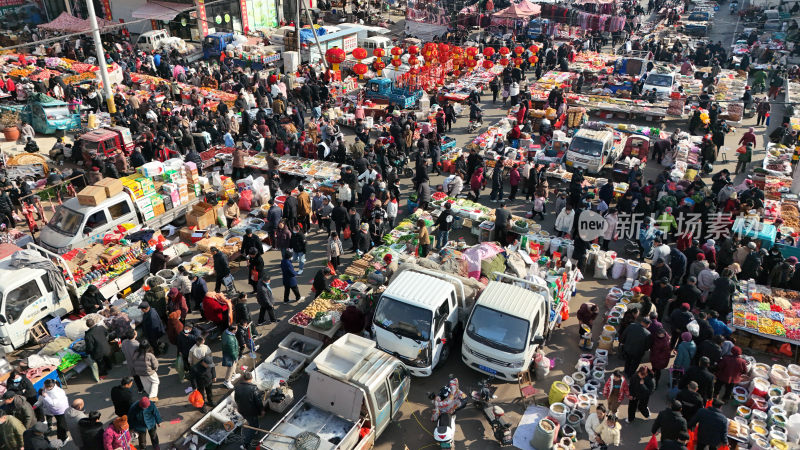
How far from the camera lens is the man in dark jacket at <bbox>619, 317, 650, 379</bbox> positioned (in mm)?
11203

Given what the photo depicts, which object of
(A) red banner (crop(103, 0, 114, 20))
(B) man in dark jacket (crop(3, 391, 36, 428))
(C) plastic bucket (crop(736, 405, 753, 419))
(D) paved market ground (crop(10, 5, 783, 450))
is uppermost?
(A) red banner (crop(103, 0, 114, 20))

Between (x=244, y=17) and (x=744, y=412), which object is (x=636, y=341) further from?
(x=244, y=17)

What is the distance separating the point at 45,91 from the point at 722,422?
2913 cm

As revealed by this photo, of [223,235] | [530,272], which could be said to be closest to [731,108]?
[530,272]

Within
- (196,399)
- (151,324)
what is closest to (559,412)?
(196,399)

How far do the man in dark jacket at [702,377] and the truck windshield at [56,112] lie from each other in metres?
24.6

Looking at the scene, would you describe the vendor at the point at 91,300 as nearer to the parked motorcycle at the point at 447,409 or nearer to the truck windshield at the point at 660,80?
the parked motorcycle at the point at 447,409

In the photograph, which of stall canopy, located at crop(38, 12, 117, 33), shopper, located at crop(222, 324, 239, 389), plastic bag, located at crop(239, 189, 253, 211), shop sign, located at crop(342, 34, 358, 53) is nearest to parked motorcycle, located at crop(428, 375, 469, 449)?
shopper, located at crop(222, 324, 239, 389)

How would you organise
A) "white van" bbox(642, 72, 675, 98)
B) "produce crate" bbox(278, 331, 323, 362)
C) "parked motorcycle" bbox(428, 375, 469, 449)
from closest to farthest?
"parked motorcycle" bbox(428, 375, 469, 449), "produce crate" bbox(278, 331, 323, 362), "white van" bbox(642, 72, 675, 98)

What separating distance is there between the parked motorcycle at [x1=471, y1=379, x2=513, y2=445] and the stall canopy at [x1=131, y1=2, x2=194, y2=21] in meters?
36.4

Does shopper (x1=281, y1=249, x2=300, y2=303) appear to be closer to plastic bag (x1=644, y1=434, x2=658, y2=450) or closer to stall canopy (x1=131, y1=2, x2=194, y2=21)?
plastic bag (x1=644, y1=434, x2=658, y2=450)

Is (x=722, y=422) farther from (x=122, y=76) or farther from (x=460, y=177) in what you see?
(x=122, y=76)

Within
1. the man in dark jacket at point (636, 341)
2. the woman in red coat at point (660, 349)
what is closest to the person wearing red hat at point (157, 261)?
the man in dark jacket at point (636, 341)

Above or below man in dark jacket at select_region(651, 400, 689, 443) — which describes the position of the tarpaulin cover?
above
